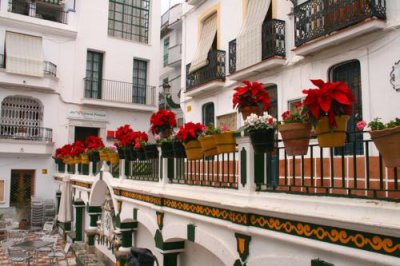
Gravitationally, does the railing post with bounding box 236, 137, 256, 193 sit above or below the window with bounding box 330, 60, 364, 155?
below

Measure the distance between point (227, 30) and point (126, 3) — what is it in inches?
443

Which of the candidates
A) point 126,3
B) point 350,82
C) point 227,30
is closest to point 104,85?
point 126,3

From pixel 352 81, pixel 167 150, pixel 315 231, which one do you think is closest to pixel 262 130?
pixel 315 231

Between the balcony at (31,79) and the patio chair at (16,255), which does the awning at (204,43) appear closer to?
the patio chair at (16,255)

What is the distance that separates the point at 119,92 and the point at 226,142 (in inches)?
650

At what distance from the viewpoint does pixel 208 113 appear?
45.2 ft

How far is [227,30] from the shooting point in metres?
12.7

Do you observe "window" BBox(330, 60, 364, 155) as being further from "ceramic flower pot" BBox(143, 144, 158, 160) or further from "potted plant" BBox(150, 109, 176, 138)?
"ceramic flower pot" BBox(143, 144, 158, 160)

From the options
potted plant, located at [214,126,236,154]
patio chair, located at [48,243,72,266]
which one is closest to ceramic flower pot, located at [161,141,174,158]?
potted plant, located at [214,126,236,154]

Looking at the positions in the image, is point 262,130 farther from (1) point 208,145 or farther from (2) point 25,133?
(2) point 25,133

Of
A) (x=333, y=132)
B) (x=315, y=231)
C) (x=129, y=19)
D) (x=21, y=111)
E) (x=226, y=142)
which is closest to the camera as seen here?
(x=333, y=132)

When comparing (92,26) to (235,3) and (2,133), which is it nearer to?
(2,133)

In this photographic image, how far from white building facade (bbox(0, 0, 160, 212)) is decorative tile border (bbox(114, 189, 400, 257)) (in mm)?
14463

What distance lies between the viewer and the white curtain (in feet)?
35.3
